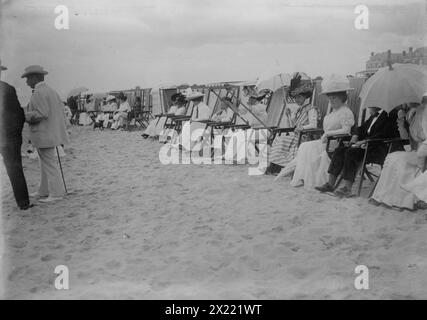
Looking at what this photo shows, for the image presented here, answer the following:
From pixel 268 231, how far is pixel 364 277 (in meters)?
1.02

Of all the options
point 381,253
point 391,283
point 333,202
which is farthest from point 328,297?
point 333,202

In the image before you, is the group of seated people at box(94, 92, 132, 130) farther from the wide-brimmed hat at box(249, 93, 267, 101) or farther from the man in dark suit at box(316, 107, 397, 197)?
the man in dark suit at box(316, 107, 397, 197)

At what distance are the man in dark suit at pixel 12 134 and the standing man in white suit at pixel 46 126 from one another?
273mm

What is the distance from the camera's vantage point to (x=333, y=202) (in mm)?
4332

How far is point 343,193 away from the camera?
455 centimetres

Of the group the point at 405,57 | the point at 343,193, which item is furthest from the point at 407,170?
the point at 405,57

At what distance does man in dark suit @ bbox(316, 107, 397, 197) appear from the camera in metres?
4.42

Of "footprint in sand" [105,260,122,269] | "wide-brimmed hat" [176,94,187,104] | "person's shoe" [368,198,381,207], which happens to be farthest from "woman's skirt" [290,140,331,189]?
"wide-brimmed hat" [176,94,187,104]

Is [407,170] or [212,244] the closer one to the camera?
[212,244]

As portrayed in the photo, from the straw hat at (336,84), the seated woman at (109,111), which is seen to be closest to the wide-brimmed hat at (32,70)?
the straw hat at (336,84)

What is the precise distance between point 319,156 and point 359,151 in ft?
1.91

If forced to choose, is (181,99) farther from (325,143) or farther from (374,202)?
(374,202)

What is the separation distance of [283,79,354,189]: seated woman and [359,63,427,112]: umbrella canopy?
0.67 m
